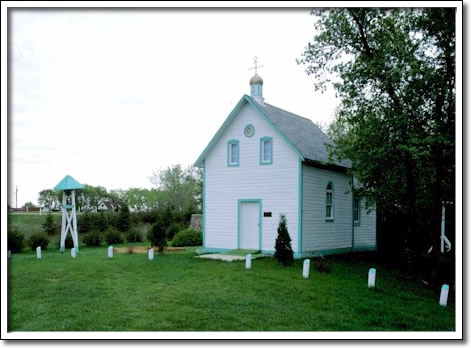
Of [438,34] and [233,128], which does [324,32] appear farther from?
[233,128]

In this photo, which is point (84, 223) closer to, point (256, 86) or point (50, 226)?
point (50, 226)

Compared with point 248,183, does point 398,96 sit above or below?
above

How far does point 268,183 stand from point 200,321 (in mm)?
9166

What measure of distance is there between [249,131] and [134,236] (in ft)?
37.4

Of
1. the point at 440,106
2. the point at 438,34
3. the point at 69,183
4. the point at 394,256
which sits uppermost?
the point at 438,34

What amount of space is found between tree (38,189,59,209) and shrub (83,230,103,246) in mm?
4856

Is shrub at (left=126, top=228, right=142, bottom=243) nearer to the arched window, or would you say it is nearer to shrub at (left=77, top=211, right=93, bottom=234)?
shrub at (left=77, top=211, right=93, bottom=234)

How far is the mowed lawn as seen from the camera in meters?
9.51

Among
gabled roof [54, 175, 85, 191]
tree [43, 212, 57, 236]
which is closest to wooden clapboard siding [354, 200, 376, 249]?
gabled roof [54, 175, 85, 191]

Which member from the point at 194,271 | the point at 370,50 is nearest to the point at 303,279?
the point at 194,271

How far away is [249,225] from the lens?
18.6 meters

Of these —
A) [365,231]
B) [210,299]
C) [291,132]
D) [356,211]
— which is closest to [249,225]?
[291,132]

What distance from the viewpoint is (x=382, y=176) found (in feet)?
52.9
